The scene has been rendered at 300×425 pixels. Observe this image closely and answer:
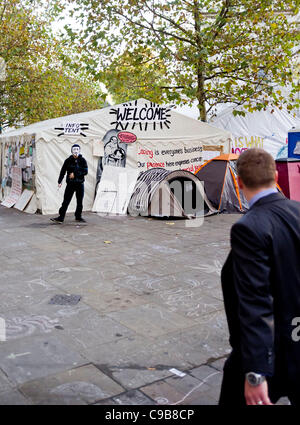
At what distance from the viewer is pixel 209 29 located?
52.7 ft

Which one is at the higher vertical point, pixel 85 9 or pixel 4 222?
pixel 85 9

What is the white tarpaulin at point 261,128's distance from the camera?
20422mm

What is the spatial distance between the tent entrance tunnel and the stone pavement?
3.01 m

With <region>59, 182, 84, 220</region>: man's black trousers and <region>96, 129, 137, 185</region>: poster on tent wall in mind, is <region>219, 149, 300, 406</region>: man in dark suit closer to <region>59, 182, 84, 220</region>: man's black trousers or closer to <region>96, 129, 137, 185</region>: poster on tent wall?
<region>59, 182, 84, 220</region>: man's black trousers

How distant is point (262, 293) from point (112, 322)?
2975 millimetres

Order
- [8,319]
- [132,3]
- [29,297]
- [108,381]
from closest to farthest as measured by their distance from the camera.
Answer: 1. [108,381]
2. [8,319]
3. [29,297]
4. [132,3]

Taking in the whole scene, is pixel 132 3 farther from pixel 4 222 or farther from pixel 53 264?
pixel 53 264

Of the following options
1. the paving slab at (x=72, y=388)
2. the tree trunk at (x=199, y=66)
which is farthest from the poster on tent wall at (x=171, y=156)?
the paving slab at (x=72, y=388)

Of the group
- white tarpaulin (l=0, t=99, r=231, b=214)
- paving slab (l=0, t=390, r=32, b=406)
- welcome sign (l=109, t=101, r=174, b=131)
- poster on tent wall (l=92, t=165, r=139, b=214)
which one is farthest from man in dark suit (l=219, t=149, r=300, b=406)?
welcome sign (l=109, t=101, r=174, b=131)

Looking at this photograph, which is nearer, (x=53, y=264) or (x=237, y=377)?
(x=237, y=377)

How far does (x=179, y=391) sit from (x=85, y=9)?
16557 millimetres

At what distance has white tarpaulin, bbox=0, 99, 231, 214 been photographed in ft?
41.5

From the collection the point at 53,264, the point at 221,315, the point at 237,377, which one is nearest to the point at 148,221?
the point at 53,264

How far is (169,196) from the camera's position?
11.9 meters
